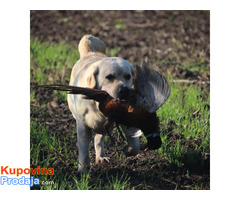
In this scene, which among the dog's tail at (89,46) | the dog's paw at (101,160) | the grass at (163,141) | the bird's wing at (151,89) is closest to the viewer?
the bird's wing at (151,89)

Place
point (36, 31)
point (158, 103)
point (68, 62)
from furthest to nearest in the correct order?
1. point (36, 31)
2. point (68, 62)
3. point (158, 103)

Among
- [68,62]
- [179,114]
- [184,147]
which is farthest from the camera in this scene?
[68,62]

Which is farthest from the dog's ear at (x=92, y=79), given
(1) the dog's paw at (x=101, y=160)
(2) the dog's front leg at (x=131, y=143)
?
(1) the dog's paw at (x=101, y=160)

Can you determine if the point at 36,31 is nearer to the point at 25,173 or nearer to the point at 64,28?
the point at 64,28

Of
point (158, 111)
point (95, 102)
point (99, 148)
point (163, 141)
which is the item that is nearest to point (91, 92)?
point (95, 102)

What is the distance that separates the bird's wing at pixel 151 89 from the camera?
3727 millimetres

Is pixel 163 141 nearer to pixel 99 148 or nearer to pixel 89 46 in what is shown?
pixel 99 148

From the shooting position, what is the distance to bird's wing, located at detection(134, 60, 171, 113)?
12.2 feet

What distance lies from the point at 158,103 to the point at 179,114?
1.61 metres

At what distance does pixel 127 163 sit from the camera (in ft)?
14.5

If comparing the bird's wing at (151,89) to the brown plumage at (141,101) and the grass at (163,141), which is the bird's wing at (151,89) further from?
the grass at (163,141)

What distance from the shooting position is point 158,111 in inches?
212
